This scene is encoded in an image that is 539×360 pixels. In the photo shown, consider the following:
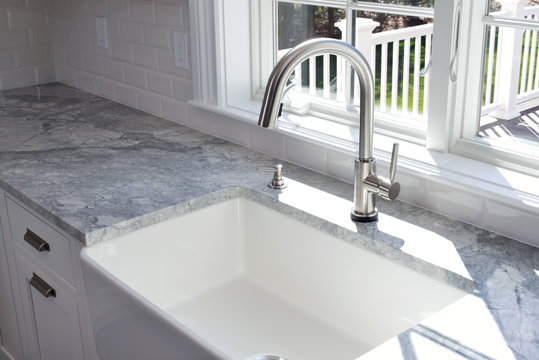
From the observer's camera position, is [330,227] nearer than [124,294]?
No

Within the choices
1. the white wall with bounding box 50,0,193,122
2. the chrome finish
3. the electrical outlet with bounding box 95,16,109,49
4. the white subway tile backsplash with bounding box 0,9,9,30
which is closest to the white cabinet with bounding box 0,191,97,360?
the chrome finish

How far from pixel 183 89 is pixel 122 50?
42 cm

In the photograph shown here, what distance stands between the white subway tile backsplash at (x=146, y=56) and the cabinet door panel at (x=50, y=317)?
2.81ft

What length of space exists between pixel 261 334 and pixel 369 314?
251mm

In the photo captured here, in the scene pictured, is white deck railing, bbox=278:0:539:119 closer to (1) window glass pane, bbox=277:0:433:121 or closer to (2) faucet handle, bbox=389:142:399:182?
(1) window glass pane, bbox=277:0:433:121

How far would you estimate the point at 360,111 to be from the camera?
5.01ft

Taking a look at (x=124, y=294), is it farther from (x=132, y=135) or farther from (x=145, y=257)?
(x=132, y=135)

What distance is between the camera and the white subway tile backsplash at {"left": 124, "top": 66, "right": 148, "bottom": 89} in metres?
2.58

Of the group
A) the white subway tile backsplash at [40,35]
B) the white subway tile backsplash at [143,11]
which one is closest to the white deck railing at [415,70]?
the white subway tile backsplash at [143,11]

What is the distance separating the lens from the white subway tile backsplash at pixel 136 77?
8.46ft

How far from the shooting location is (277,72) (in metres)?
1.36

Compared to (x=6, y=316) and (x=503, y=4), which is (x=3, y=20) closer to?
(x=6, y=316)

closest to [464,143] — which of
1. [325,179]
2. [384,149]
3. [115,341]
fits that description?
[384,149]

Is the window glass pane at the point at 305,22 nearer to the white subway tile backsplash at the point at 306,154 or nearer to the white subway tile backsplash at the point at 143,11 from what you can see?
the white subway tile backsplash at the point at 306,154
